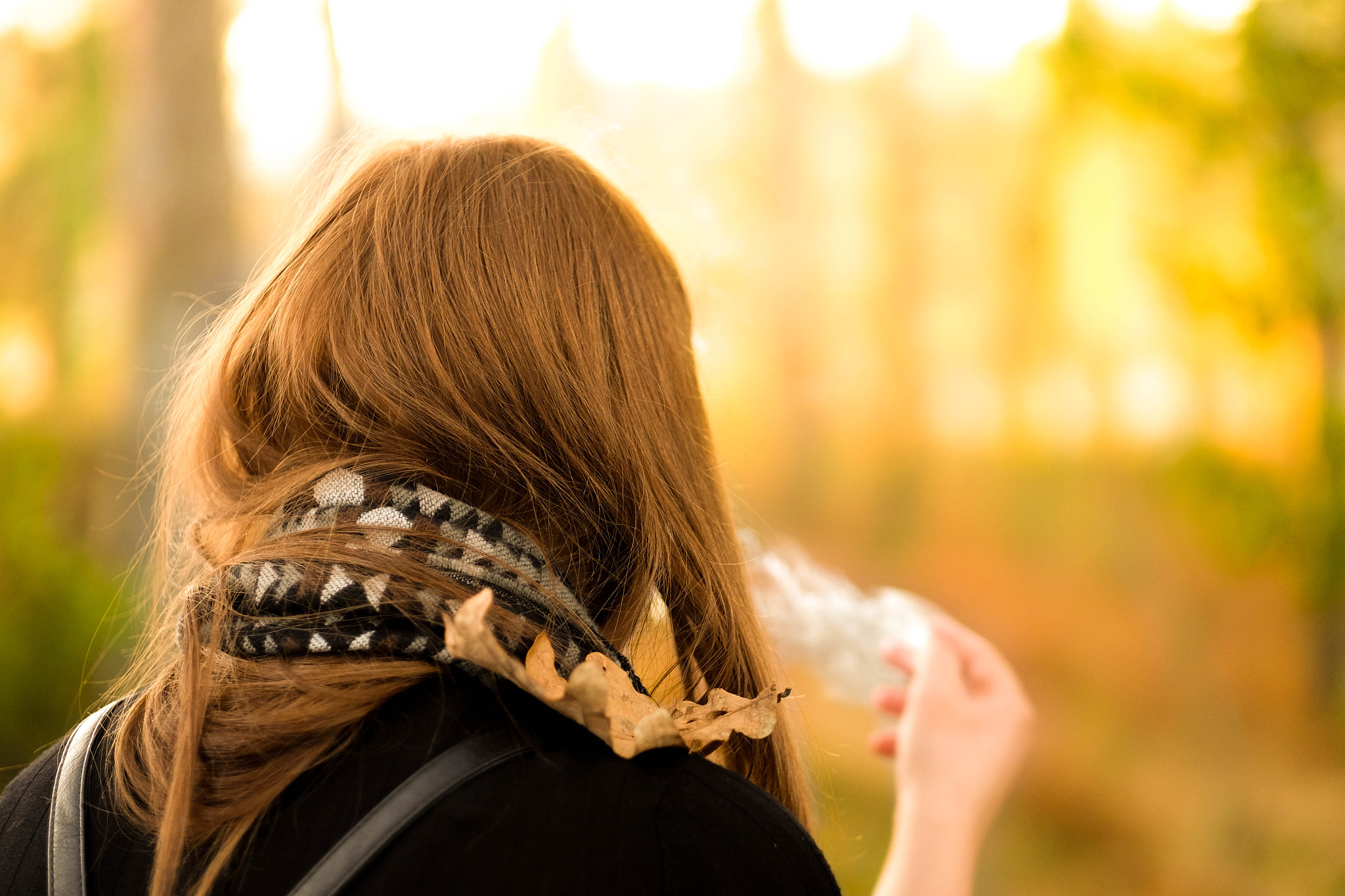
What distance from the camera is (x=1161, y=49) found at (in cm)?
282

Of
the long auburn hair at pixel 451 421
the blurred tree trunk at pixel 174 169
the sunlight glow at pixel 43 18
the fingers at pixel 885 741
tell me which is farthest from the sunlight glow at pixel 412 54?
the fingers at pixel 885 741

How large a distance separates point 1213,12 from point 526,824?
3075mm

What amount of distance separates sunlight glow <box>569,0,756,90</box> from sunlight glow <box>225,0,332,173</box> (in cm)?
82

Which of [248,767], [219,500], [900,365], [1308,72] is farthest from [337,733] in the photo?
[1308,72]

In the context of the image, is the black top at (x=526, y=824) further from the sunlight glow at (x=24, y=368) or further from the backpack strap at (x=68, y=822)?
the sunlight glow at (x=24, y=368)

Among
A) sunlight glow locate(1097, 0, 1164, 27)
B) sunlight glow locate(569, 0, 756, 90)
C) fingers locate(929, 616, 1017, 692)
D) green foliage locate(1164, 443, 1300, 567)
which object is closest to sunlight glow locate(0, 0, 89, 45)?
sunlight glow locate(569, 0, 756, 90)

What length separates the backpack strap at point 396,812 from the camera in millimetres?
549

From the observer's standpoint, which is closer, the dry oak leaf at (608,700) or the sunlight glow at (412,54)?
the dry oak leaf at (608,700)

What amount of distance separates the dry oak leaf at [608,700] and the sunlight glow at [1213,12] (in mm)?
2879

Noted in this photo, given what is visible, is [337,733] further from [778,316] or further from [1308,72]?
[1308,72]

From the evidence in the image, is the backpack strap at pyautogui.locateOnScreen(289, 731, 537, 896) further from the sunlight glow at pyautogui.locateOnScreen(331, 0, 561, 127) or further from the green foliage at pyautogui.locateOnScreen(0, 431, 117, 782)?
the green foliage at pyautogui.locateOnScreen(0, 431, 117, 782)

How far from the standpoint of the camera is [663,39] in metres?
3.18

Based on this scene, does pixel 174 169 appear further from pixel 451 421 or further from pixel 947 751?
pixel 947 751

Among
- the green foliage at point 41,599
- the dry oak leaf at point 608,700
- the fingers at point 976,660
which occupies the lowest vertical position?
the green foliage at point 41,599
